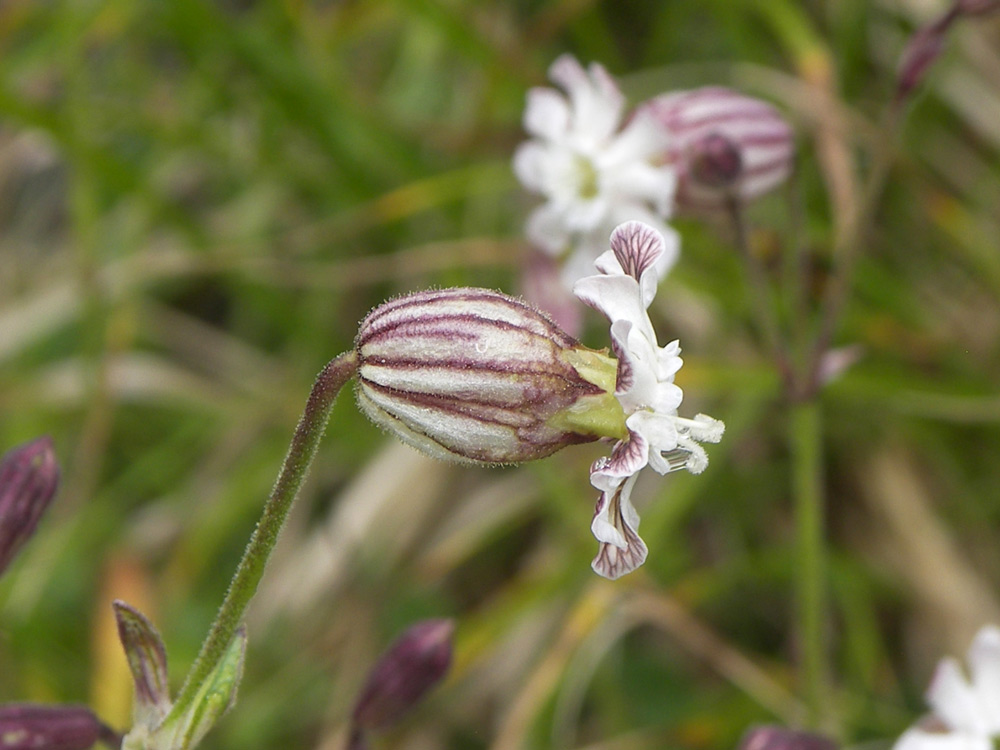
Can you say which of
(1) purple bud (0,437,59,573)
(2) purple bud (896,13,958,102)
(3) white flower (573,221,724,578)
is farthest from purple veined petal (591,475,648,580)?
(2) purple bud (896,13,958,102)

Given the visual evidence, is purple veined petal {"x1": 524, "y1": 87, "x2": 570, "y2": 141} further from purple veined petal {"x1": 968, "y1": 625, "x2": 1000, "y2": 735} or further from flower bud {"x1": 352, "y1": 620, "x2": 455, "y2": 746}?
purple veined petal {"x1": 968, "y1": 625, "x2": 1000, "y2": 735}

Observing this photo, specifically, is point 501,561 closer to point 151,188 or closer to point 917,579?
point 917,579

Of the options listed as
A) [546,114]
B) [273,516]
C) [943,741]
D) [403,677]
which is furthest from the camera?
Answer: [546,114]

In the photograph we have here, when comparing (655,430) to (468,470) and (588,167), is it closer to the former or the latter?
(588,167)

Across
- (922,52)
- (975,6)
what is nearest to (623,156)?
(922,52)

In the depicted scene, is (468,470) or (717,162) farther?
(468,470)

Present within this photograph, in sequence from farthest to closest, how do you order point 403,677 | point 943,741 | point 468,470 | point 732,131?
point 468,470 → point 732,131 → point 943,741 → point 403,677
